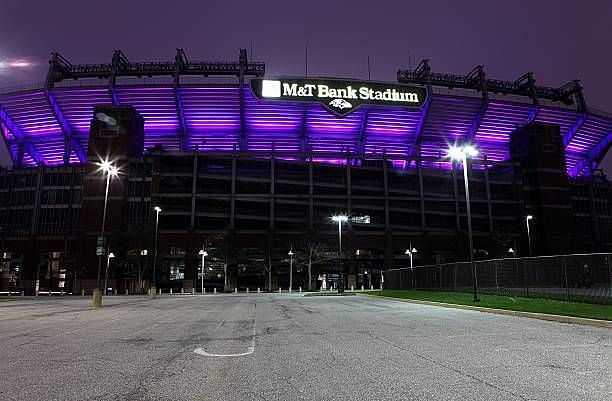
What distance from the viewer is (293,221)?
72.4m

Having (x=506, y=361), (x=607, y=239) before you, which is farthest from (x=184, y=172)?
(x=607, y=239)

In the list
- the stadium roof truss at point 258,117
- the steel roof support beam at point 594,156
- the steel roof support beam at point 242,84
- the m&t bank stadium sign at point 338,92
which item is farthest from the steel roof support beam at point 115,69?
the steel roof support beam at point 594,156

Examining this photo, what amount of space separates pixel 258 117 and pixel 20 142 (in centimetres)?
4581

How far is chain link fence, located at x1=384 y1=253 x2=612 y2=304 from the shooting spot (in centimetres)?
1593

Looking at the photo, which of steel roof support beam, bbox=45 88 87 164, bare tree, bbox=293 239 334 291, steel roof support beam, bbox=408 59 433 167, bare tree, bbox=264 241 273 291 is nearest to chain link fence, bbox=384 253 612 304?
bare tree, bbox=293 239 334 291

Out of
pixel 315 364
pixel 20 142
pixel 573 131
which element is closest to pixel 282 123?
pixel 20 142

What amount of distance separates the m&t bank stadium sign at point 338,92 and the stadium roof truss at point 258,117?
22.3 metres

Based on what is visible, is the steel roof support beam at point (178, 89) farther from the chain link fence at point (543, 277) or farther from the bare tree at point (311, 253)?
the chain link fence at point (543, 277)

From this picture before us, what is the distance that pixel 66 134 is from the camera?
252ft

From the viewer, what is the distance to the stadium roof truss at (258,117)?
70.9 m

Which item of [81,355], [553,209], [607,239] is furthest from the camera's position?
[607,239]

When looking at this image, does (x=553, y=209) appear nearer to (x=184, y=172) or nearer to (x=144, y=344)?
(x=184, y=172)

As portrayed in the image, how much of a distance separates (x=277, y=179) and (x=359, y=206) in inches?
607

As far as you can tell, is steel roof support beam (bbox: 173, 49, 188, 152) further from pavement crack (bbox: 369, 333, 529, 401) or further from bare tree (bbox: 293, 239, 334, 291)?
pavement crack (bbox: 369, 333, 529, 401)
